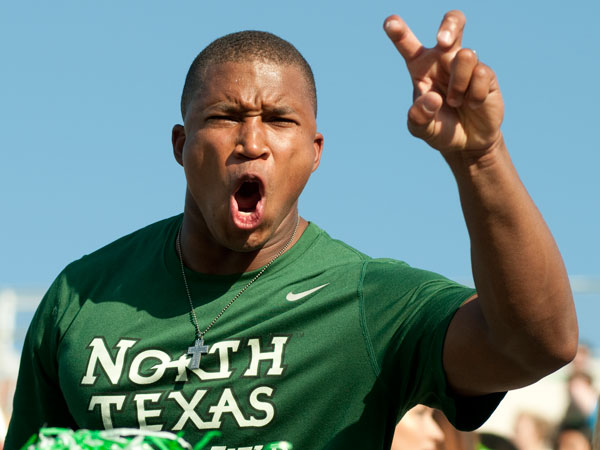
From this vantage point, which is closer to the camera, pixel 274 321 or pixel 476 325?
pixel 476 325

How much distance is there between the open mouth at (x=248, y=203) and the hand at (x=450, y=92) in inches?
36.8

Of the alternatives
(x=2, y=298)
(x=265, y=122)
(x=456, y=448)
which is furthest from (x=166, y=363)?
(x=2, y=298)

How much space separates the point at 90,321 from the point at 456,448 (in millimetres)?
3879

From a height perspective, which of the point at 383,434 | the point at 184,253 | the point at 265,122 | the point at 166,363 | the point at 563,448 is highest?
the point at 265,122

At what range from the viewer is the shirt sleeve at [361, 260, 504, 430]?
332 cm

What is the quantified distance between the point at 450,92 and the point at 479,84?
8 centimetres

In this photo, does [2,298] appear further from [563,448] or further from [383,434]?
[383,434]

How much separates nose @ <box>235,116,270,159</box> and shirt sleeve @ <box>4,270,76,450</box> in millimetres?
934

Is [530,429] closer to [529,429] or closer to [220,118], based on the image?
[529,429]

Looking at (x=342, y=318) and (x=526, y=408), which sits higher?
(x=342, y=318)

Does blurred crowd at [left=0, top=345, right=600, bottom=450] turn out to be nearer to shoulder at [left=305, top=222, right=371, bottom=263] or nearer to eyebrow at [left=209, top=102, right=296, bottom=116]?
shoulder at [left=305, top=222, right=371, bottom=263]

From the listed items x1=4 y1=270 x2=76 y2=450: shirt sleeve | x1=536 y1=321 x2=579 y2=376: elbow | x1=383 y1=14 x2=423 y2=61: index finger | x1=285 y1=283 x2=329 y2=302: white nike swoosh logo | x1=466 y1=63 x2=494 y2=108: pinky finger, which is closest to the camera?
x1=466 y1=63 x2=494 y2=108: pinky finger

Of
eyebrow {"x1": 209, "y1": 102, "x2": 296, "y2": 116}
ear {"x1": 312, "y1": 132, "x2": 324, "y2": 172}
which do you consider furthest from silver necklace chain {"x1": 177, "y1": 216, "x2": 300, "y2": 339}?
eyebrow {"x1": 209, "y1": 102, "x2": 296, "y2": 116}

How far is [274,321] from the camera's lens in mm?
3662
